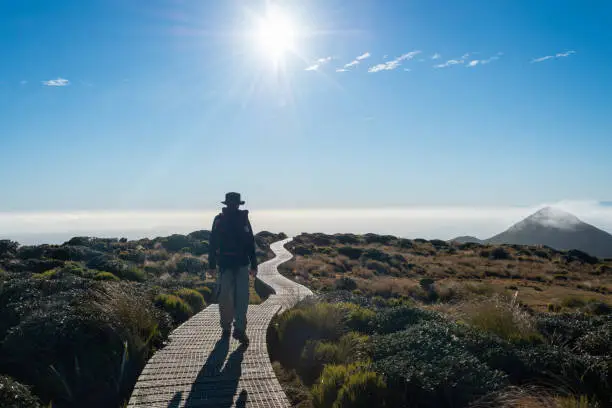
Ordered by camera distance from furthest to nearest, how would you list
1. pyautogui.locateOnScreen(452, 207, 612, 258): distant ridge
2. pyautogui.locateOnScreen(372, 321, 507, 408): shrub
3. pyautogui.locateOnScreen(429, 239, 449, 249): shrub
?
pyautogui.locateOnScreen(452, 207, 612, 258): distant ridge < pyautogui.locateOnScreen(429, 239, 449, 249): shrub < pyautogui.locateOnScreen(372, 321, 507, 408): shrub

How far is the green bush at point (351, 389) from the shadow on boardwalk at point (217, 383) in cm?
97

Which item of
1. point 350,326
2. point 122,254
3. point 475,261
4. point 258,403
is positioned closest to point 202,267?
point 122,254

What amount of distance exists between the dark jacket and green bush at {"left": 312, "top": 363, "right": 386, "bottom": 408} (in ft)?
7.91

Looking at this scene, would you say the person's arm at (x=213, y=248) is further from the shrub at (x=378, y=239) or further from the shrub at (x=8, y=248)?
the shrub at (x=378, y=239)

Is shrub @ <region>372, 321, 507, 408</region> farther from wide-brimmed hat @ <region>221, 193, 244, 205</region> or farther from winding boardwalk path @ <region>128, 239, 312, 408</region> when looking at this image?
wide-brimmed hat @ <region>221, 193, 244, 205</region>

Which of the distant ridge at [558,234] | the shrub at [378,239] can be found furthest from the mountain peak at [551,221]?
the shrub at [378,239]

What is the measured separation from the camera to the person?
713 cm

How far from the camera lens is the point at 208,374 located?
5.71m

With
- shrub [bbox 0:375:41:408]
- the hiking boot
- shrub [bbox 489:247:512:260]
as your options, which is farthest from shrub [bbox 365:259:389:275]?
shrub [bbox 0:375:41:408]

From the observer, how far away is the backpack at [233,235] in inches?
280

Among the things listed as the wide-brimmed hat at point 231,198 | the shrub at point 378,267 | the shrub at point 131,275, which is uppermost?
the wide-brimmed hat at point 231,198

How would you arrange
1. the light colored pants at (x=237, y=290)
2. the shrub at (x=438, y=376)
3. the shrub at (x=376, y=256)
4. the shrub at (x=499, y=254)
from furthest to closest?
the shrub at (x=499, y=254)
the shrub at (x=376, y=256)
the light colored pants at (x=237, y=290)
the shrub at (x=438, y=376)

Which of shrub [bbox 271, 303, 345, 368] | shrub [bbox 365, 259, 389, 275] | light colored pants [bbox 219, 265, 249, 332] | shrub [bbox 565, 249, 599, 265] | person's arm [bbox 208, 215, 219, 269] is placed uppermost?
person's arm [bbox 208, 215, 219, 269]

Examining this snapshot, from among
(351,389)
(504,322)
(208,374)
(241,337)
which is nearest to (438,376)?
(351,389)
